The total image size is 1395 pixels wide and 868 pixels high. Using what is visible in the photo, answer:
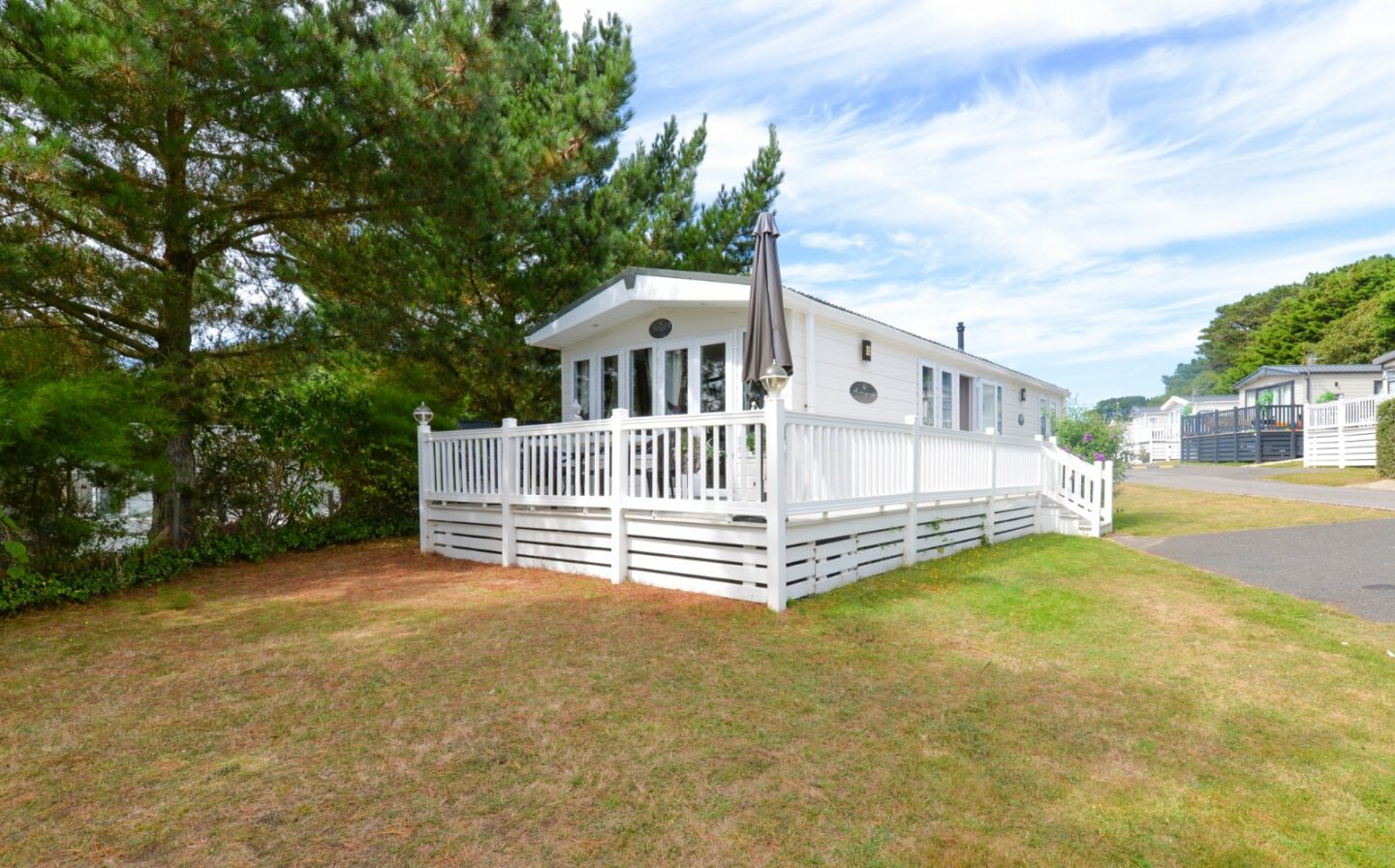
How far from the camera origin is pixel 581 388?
9.62 meters

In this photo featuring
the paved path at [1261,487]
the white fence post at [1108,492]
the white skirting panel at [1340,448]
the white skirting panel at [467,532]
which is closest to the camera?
the white skirting panel at [467,532]

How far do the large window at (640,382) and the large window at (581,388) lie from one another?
33.1 inches

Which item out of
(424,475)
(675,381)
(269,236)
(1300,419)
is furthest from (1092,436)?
(1300,419)

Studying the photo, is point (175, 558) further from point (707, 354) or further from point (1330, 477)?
point (1330, 477)

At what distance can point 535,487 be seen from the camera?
22.3 feet

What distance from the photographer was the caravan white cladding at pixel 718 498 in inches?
209

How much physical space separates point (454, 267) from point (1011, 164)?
10312 mm

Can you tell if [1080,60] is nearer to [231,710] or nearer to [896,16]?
[896,16]

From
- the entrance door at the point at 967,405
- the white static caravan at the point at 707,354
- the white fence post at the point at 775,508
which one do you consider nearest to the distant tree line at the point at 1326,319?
the entrance door at the point at 967,405

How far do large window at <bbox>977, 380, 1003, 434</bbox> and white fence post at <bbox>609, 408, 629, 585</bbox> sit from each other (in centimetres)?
856

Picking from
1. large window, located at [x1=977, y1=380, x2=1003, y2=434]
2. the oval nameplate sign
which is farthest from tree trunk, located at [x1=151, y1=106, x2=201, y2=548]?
large window, located at [x1=977, y1=380, x2=1003, y2=434]

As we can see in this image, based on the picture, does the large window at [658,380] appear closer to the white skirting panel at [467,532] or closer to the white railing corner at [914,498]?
the white railing corner at [914,498]

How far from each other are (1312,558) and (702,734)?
782 cm

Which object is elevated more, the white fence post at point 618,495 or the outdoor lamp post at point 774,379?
the outdoor lamp post at point 774,379
